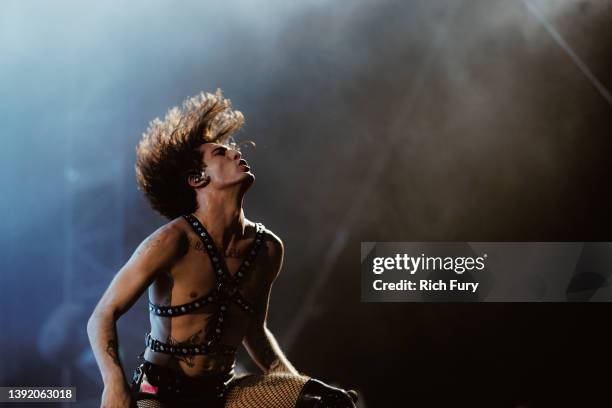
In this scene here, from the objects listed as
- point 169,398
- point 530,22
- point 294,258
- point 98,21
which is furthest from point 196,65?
point 169,398

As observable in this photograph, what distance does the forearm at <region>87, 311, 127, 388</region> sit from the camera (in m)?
2.33

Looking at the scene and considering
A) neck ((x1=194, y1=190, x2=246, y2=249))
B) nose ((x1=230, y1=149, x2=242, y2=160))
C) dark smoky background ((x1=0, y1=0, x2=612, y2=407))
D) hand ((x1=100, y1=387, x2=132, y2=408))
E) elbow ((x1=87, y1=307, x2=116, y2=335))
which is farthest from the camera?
dark smoky background ((x1=0, y1=0, x2=612, y2=407))

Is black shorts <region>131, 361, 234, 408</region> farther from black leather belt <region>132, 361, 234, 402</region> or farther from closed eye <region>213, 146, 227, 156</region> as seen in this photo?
closed eye <region>213, 146, 227, 156</region>

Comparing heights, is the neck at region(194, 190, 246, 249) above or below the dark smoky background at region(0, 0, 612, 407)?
below

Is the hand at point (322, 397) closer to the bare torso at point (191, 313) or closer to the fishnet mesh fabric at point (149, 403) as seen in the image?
the bare torso at point (191, 313)

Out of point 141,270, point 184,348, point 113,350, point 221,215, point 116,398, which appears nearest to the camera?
point 116,398

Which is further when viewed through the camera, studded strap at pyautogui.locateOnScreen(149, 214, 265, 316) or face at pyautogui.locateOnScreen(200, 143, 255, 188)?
face at pyautogui.locateOnScreen(200, 143, 255, 188)

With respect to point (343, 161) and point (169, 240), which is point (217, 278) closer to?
point (169, 240)

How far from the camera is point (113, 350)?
7.80 feet

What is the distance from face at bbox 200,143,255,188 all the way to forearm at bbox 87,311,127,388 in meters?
0.70

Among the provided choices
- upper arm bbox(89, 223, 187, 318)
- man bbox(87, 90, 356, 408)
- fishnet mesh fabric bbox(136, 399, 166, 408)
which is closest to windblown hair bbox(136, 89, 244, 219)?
man bbox(87, 90, 356, 408)

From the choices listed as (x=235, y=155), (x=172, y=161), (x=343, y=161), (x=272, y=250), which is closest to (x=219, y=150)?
(x=235, y=155)

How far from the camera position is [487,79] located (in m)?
4.99

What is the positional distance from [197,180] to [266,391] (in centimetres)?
89
